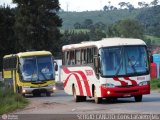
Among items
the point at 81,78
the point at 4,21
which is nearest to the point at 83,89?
the point at 81,78

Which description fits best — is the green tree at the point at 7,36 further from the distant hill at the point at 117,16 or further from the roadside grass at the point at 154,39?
the distant hill at the point at 117,16

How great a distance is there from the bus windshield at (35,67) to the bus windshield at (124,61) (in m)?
17.0

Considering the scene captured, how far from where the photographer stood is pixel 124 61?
27344 millimetres

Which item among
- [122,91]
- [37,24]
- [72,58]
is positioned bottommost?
[122,91]

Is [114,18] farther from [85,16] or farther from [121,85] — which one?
[121,85]

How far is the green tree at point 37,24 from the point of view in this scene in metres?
73.6

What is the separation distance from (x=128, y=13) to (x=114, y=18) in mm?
4704

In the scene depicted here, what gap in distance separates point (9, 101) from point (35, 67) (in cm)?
1481

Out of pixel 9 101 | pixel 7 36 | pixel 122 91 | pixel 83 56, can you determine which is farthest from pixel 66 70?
pixel 7 36

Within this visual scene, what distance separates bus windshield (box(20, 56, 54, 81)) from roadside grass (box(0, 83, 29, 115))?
10.2m

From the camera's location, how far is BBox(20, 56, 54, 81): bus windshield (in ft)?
144

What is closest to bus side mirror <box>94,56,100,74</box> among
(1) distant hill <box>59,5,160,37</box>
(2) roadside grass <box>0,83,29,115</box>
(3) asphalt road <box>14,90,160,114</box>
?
(3) asphalt road <box>14,90,160,114</box>

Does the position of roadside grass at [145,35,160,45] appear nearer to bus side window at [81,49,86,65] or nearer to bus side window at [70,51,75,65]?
bus side window at [70,51,75,65]

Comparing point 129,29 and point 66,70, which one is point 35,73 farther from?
point 129,29
